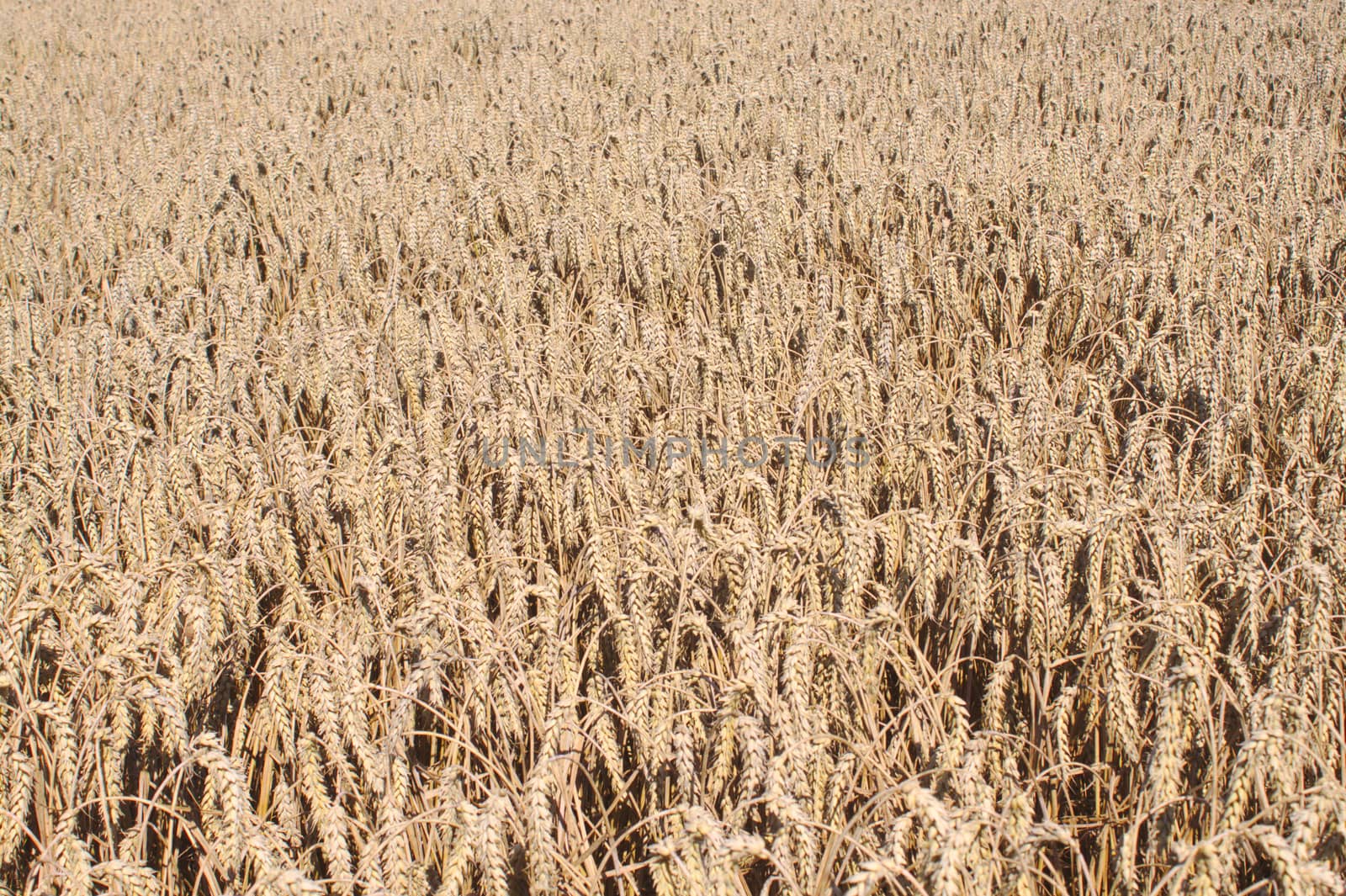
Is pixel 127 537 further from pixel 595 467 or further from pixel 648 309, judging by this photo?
pixel 648 309

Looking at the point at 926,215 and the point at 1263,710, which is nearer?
the point at 1263,710

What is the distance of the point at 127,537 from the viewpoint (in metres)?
1.95

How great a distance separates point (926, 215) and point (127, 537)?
9.05ft

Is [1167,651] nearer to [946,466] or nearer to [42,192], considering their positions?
[946,466]

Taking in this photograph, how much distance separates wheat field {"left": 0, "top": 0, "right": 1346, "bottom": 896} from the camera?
4.13 ft

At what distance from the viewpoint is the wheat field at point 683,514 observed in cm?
126

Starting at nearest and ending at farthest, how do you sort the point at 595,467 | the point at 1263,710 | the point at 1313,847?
the point at 1313,847 → the point at 1263,710 → the point at 595,467

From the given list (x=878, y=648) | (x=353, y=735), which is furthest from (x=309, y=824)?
(x=878, y=648)

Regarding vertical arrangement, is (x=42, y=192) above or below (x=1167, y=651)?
above

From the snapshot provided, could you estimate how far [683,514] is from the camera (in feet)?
6.73

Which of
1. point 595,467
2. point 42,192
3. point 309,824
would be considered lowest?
point 309,824

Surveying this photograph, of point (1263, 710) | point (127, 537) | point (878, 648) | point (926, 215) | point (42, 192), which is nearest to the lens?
point (1263, 710)

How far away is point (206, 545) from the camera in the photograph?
2.03m

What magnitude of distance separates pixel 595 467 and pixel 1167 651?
94cm
